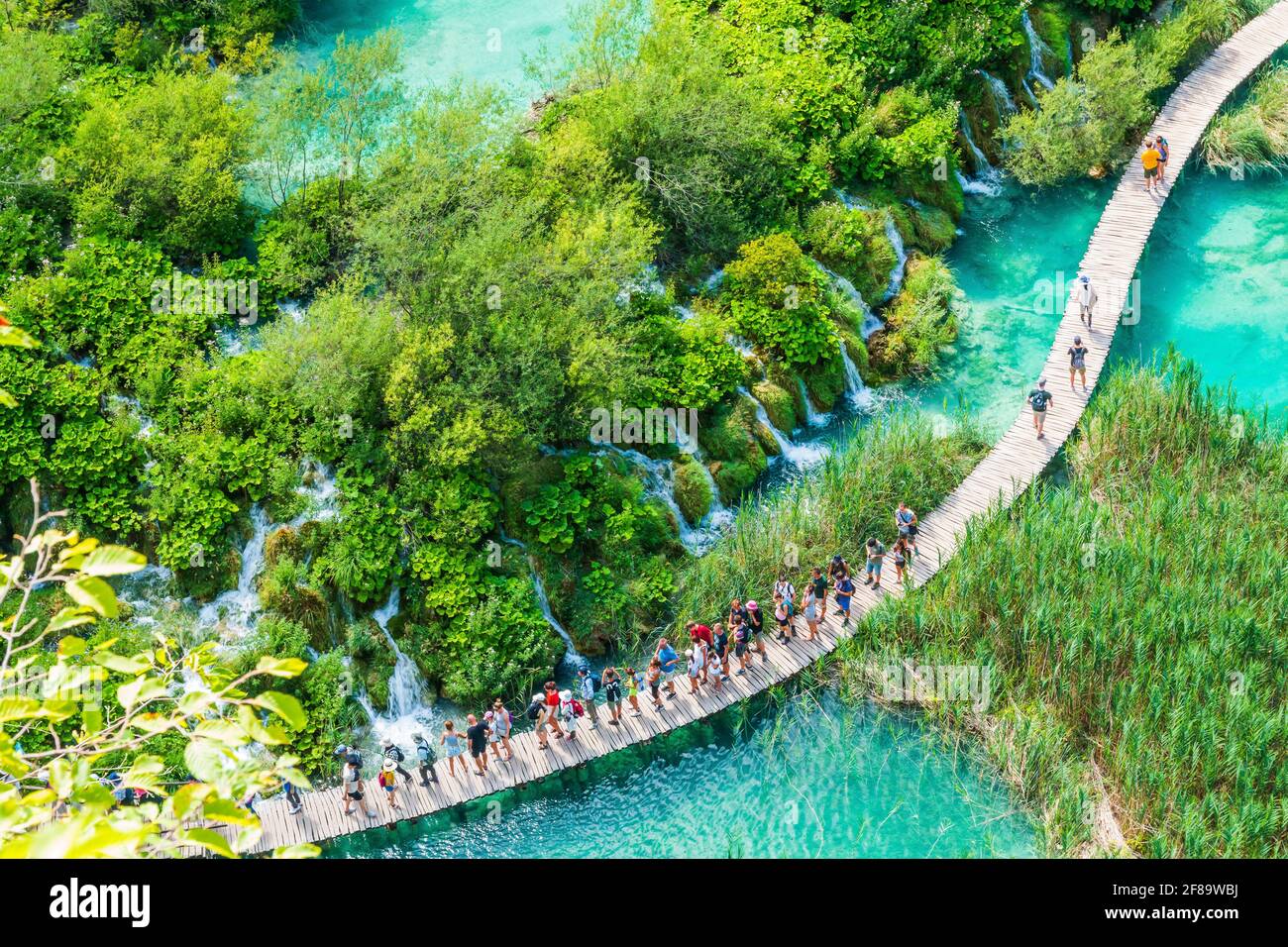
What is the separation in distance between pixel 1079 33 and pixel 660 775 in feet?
86.5

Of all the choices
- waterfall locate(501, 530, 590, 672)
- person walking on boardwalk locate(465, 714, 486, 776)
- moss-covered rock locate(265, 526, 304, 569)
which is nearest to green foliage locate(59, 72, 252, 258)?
moss-covered rock locate(265, 526, 304, 569)

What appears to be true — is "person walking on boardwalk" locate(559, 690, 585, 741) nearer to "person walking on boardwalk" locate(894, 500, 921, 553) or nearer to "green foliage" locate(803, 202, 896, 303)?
"person walking on boardwalk" locate(894, 500, 921, 553)

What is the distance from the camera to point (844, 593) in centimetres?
2686

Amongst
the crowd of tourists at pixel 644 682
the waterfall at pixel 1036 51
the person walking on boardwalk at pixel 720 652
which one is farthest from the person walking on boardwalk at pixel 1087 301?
the person walking on boardwalk at pixel 720 652

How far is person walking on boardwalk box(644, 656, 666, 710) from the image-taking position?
2561 centimetres

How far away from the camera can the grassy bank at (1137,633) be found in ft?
76.9

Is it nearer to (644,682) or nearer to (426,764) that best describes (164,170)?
(426,764)

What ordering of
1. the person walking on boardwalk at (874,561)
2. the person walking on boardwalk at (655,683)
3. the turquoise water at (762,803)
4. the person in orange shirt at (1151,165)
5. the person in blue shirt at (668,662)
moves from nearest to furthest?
the turquoise water at (762,803), the person walking on boardwalk at (655,683), the person in blue shirt at (668,662), the person walking on boardwalk at (874,561), the person in orange shirt at (1151,165)

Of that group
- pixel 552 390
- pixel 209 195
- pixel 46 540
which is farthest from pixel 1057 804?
pixel 209 195

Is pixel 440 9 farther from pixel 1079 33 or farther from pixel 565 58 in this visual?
pixel 1079 33

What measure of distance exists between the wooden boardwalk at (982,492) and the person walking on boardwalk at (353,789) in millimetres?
160

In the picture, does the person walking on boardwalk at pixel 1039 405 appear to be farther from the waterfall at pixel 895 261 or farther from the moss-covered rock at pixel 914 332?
the waterfall at pixel 895 261

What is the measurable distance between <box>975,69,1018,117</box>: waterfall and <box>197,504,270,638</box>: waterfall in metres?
23.3

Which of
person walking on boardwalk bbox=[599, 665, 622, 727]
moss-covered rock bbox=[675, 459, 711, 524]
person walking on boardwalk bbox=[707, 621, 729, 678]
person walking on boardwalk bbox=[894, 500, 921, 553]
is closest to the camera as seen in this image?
person walking on boardwalk bbox=[599, 665, 622, 727]
